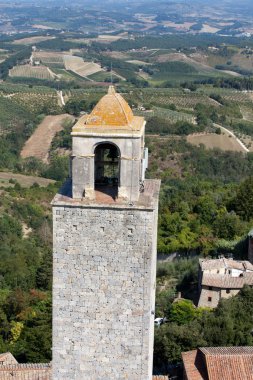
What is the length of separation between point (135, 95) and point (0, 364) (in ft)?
266

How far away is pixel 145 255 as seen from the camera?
12477 mm

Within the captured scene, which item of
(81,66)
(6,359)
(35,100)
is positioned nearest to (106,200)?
(6,359)

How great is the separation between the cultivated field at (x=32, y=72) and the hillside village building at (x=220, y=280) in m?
113

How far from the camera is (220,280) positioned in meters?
29.2

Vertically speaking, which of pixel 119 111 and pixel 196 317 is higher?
pixel 119 111

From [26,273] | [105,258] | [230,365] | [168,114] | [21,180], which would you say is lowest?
[21,180]

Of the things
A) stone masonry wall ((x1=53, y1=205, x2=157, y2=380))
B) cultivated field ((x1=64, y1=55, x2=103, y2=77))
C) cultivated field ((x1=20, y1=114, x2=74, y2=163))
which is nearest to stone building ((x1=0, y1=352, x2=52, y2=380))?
stone masonry wall ((x1=53, y1=205, x2=157, y2=380))

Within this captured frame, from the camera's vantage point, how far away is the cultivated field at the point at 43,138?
80.4 meters

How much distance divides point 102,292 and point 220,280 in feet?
57.5

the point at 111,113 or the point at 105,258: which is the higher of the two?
the point at 111,113

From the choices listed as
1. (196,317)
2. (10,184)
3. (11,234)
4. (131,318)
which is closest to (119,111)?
(131,318)

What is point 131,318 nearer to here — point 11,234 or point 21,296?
point 21,296

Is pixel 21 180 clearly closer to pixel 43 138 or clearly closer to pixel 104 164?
pixel 43 138

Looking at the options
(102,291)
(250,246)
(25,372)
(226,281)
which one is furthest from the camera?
(250,246)
